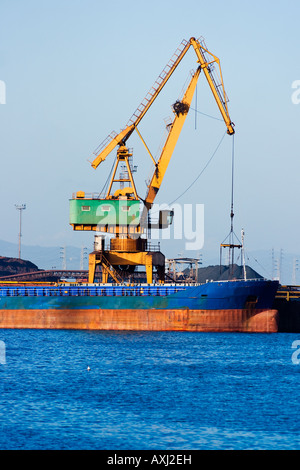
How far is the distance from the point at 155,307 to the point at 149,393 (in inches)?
1024

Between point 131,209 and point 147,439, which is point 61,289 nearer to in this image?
point 131,209

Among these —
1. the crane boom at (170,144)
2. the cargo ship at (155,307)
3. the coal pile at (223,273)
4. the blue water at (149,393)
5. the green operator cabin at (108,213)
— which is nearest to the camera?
the blue water at (149,393)

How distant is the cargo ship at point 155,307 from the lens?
6384cm

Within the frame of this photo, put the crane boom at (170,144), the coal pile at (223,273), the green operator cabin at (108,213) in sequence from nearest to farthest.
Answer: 1. the green operator cabin at (108,213)
2. the crane boom at (170,144)
3. the coal pile at (223,273)

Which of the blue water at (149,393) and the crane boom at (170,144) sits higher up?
the crane boom at (170,144)

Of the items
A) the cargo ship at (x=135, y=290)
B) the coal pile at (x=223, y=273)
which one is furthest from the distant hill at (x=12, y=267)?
the cargo ship at (x=135, y=290)

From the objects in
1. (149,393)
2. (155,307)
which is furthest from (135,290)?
(149,393)

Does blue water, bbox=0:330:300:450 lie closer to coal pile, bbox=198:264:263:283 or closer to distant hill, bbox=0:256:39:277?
coal pile, bbox=198:264:263:283

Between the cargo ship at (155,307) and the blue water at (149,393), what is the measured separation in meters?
3.65

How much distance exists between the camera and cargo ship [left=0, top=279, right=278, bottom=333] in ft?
209

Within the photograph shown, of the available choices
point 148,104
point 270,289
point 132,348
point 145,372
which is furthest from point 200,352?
point 148,104

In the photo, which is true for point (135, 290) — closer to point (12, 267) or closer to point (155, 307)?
Result: point (155, 307)

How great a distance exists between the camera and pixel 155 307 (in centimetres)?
6469

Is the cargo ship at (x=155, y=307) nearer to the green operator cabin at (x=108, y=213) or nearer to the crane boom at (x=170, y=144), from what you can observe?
the green operator cabin at (x=108, y=213)
